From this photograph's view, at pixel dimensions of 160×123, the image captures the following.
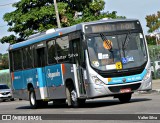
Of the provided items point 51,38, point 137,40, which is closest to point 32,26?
point 51,38

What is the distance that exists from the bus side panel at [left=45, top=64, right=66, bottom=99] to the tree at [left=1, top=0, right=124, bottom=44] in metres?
19.3

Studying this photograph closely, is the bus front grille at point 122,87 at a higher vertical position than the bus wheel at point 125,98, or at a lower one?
higher

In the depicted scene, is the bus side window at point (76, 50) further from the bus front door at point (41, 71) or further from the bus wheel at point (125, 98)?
the bus front door at point (41, 71)

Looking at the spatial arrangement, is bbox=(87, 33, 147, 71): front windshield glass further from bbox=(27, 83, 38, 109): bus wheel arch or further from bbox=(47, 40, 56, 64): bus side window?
bbox=(27, 83, 38, 109): bus wheel arch

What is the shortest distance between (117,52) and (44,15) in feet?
77.3

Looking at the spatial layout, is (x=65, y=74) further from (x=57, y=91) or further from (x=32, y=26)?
(x=32, y=26)

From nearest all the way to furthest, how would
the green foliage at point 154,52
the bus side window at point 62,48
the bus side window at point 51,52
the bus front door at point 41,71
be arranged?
1. the bus side window at point 62,48
2. the bus side window at point 51,52
3. the bus front door at point 41,71
4. the green foliage at point 154,52

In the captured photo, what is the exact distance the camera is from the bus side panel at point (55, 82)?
20916 millimetres

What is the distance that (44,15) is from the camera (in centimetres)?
4162

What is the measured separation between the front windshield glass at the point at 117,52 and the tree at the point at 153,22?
77.7m

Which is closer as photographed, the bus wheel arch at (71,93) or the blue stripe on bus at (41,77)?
the bus wheel arch at (71,93)

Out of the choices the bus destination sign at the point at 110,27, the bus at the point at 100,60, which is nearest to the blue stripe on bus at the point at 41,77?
the bus at the point at 100,60

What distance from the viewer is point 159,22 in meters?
95.2

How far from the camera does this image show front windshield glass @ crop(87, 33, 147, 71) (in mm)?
18547
